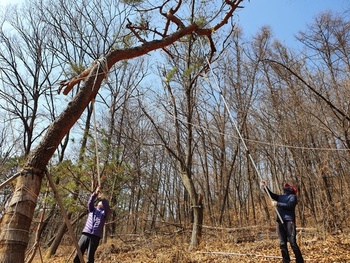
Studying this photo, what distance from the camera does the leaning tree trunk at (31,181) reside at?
2025 millimetres

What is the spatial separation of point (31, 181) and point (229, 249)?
5.78 m

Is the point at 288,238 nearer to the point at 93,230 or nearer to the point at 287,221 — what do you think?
the point at 287,221

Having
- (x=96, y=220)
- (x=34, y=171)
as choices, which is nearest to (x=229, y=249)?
(x=96, y=220)

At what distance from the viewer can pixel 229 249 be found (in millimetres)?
6797

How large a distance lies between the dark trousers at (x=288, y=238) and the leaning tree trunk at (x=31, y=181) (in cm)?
350

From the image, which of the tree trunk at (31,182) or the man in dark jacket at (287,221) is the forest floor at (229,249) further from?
the tree trunk at (31,182)

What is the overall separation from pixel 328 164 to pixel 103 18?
10.7m

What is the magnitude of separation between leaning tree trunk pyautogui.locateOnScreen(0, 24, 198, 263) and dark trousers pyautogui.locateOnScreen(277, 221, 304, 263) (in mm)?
3503

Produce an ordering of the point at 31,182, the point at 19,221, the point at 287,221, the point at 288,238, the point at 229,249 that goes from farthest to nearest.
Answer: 1. the point at 229,249
2. the point at 287,221
3. the point at 288,238
4. the point at 31,182
5. the point at 19,221

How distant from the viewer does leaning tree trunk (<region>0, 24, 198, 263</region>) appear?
203 centimetres

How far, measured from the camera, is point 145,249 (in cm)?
805

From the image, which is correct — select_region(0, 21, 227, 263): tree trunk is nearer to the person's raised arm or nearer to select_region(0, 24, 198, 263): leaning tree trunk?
select_region(0, 24, 198, 263): leaning tree trunk

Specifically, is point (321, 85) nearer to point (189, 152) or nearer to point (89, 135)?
point (189, 152)

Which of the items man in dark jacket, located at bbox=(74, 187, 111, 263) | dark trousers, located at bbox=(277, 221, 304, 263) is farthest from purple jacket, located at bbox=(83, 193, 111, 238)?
dark trousers, located at bbox=(277, 221, 304, 263)
